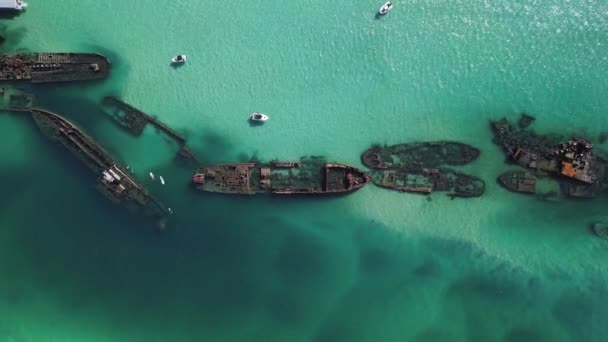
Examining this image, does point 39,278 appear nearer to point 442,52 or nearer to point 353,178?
point 353,178

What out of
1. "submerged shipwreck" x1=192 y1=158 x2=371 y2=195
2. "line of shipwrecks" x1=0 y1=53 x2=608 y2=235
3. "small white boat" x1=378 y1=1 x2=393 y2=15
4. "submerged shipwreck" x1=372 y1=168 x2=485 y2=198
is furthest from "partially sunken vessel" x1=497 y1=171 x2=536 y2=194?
"small white boat" x1=378 y1=1 x2=393 y2=15

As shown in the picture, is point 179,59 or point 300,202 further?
point 300,202

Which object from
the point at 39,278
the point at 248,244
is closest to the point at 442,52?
the point at 248,244

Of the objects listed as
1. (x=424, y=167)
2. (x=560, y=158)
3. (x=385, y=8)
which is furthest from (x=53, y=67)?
(x=560, y=158)

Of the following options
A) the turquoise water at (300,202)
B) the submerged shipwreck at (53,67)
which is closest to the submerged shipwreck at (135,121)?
the turquoise water at (300,202)

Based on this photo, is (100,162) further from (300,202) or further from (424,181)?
(424,181)

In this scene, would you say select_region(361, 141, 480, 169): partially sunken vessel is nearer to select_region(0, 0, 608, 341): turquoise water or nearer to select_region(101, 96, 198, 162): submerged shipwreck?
select_region(0, 0, 608, 341): turquoise water

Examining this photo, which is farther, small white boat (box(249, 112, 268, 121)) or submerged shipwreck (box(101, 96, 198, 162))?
small white boat (box(249, 112, 268, 121))
